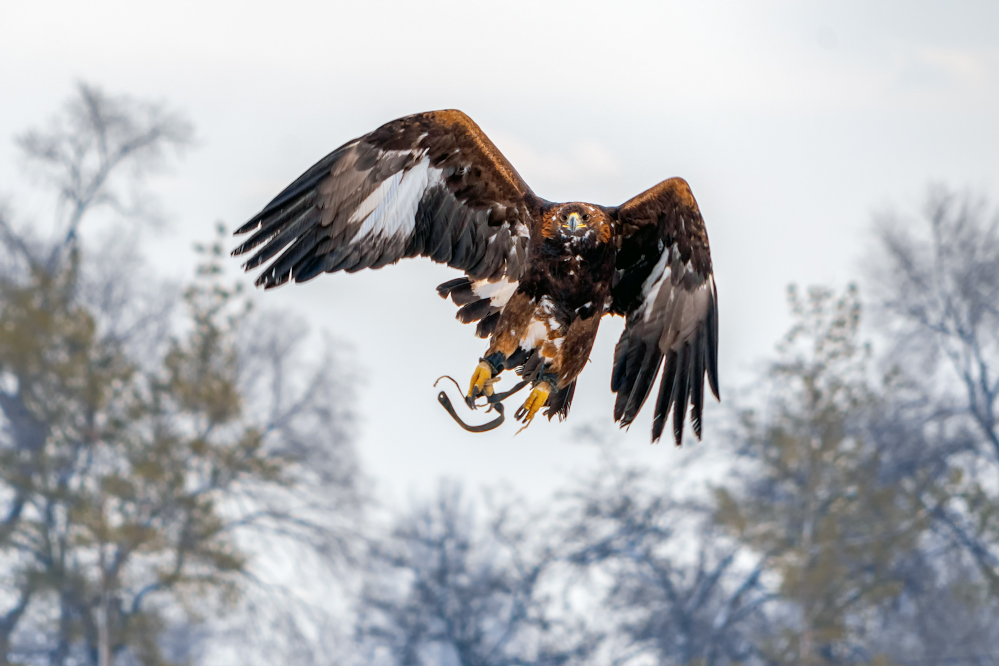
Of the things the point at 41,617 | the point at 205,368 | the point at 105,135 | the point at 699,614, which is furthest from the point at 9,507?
the point at 699,614

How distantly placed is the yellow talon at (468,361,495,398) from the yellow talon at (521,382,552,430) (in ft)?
0.67

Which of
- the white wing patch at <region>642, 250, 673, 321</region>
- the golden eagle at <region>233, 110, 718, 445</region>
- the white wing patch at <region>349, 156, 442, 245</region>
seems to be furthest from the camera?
the white wing patch at <region>642, 250, 673, 321</region>

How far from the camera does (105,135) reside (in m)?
26.8

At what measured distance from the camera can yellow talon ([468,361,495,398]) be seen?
479cm

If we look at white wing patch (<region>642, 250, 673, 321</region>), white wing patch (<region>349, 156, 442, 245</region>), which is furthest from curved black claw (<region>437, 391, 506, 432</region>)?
white wing patch (<region>642, 250, 673, 321</region>)

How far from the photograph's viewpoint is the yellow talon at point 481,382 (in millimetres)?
4785

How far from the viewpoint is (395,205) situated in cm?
576

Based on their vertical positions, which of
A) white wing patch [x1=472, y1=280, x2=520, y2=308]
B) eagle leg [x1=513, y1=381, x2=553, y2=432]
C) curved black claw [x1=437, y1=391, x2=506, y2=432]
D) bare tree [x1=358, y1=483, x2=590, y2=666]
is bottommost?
curved black claw [x1=437, y1=391, x2=506, y2=432]

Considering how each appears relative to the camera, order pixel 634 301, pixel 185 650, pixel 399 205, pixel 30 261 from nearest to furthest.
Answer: pixel 399 205 < pixel 634 301 < pixel 30 261 < pixel 185 650

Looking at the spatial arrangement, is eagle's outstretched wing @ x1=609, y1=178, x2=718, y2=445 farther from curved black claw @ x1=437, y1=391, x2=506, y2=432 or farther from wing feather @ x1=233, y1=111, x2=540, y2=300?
curved black claw @ x1=437, y1=391, x2=506, y2=432

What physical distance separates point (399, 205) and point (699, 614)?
66.8ft

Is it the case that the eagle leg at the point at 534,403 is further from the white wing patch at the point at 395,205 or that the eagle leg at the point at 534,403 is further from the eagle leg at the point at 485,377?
the white wing patch at the point at 395,205

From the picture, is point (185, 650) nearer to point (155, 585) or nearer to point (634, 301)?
point (155, 585)

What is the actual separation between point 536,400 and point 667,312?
174 cm
